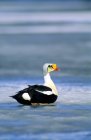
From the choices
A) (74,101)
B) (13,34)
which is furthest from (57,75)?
(13,34)

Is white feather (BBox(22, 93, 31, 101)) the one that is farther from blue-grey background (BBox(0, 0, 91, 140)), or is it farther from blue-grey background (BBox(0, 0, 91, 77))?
blue-grey background (BBox(0, 0, 91, 77))

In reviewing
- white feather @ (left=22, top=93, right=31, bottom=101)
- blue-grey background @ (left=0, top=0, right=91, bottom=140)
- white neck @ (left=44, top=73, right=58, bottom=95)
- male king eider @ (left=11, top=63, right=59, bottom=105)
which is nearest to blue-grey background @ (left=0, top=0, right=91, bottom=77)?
blue-grey background @ (left=0, top=0, right=91, bottom=140)

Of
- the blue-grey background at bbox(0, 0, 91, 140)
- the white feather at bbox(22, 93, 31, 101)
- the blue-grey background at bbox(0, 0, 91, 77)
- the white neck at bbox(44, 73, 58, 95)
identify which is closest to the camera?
the blue-grey background at bbox(0, 0, 91, 140)

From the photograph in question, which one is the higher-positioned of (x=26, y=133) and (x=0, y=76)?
(x=0, y=76)

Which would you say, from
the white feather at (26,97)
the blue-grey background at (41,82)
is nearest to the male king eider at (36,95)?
the white feather at (26,97)

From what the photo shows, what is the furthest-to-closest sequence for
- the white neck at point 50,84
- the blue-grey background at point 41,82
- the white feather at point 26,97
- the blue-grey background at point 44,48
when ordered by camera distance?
the blue-grey background at point 44,48
the white neck at point 50,84
the white feather at point 26,97
the blue-grey background at point 41,82

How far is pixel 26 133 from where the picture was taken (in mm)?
9930

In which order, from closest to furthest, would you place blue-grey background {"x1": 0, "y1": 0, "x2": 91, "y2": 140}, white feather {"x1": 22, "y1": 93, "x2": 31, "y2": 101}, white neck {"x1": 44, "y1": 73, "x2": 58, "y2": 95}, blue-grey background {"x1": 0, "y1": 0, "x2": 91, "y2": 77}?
1. blue-grey background {"x1": 0, "y1": 0, "x2": 91, "y2": 140}
2. white feather {"x1": 22, "y1": 93, "x2": 31, "y2": 101}
3. white neck {"x1": 44, "y1": 73, "x2": 58, "y2": 95}
4. blue-grey background {"x1": 0, "y1": 0, "x2": 91, "y2": 77}

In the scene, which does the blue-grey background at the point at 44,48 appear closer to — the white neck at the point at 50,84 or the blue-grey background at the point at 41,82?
the blue-grey background at the point at 41,82

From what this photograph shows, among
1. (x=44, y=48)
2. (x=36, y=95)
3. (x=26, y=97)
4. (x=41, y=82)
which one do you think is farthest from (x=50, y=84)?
(x=44, y=48)

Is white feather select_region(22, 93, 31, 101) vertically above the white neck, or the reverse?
the white neck

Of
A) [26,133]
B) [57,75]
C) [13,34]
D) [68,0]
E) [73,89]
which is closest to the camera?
[26,133]

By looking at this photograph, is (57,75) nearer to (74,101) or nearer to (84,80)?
(84,80)

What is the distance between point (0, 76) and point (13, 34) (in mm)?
13213
